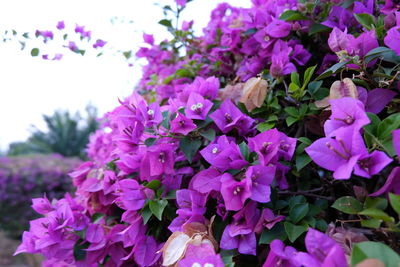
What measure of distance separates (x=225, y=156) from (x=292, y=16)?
15.9 inches

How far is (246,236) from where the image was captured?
0.58 meters

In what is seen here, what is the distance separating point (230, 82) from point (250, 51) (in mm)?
101

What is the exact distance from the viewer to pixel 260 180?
0.57m

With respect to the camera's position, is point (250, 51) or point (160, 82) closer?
point (250, 51)

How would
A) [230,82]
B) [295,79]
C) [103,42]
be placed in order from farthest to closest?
[103,42] → [230,82] → [295,79]

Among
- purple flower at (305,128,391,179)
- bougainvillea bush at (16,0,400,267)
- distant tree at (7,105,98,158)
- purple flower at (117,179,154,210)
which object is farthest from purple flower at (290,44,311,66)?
distant tree at (7,105,98,158)

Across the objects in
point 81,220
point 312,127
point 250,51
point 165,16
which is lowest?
point 81,220

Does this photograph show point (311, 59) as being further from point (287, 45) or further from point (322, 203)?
point (322, 203)

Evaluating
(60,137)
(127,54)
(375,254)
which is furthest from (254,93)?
(60,137)

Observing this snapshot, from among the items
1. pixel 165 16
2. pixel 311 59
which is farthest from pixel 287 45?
pixel 165 16

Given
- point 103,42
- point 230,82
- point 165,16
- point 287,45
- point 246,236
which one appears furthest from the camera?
point 103,42

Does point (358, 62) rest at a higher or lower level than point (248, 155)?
higher

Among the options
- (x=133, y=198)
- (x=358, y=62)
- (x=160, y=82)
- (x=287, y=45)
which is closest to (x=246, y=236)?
(x=133, y=198)

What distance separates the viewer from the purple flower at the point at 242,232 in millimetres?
570
